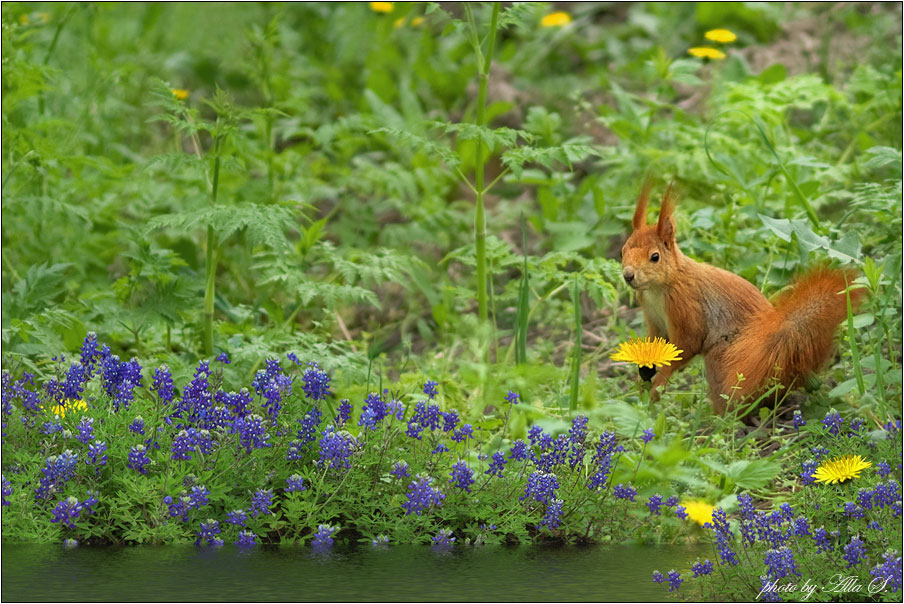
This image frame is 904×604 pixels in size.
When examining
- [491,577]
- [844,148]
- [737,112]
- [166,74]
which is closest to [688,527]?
[491,577]

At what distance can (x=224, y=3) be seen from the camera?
243 inches

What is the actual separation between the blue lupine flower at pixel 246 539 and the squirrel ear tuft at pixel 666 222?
4.83ft

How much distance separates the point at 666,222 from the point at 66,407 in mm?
1768

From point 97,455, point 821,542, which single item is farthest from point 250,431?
point 821,542

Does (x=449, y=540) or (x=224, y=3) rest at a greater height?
(x=224, y=3)

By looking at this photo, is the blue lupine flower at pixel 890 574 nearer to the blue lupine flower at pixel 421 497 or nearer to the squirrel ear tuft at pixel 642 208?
the blue lupine flower at pixel 421 497

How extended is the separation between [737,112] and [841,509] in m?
2.21

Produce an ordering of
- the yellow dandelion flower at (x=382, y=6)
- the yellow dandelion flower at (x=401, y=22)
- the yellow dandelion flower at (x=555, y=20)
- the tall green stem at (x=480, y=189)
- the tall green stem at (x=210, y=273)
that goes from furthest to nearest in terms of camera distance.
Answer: the yellow dandelion flower at (x=401, y=22)
the yellow dandelion flower at (x=555, y=20)
the yellow dandelion flower at (x=382, y=6)
the tall green stem at (x=480, y=189)
the tall green stem at (x=210, y=273)

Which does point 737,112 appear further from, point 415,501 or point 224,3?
point 224,3

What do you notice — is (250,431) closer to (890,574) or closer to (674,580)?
(674,580)

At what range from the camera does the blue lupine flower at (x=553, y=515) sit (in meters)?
2.76

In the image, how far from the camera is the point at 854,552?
2502 millimetres

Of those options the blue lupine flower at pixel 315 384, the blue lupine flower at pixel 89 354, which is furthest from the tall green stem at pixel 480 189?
the blue lupine flower at pixel 89 354

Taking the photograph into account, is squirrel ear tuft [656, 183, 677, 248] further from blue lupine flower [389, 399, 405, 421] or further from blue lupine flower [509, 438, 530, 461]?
blue lupine flower [389, 399, 405, 421]
